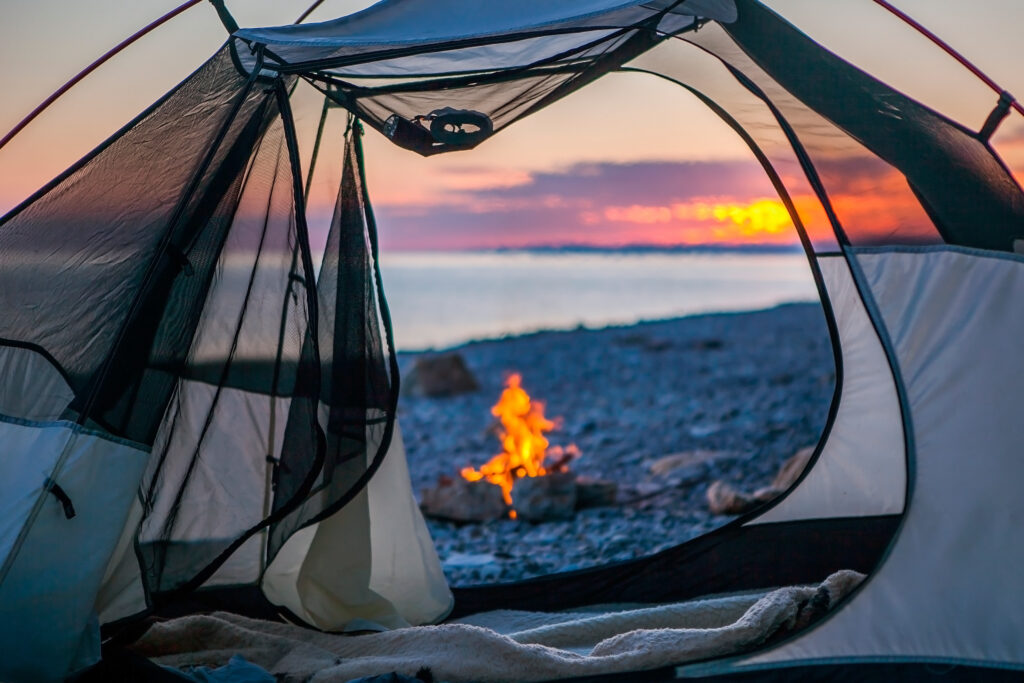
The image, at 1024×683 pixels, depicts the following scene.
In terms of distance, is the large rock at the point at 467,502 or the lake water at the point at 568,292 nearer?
the large rock at the point at 467,502

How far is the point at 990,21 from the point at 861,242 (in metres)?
2.07

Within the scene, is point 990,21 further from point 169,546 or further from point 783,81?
point 169,546

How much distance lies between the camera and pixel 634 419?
10.8 metres

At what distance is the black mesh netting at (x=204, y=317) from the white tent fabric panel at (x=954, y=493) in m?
1.76

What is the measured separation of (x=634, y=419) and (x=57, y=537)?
829cm

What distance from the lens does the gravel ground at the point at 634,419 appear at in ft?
19.6

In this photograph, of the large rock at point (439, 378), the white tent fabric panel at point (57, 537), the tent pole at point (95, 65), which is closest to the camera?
the white tent fabric panel at point (57, 537)

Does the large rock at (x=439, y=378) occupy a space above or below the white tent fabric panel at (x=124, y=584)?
above

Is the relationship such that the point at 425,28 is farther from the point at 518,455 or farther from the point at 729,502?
the point at 518,455

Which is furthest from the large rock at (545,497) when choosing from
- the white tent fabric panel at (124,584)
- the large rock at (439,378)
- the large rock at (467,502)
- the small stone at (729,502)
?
the large rock at (439,378)

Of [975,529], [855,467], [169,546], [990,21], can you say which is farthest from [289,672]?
[990,21]

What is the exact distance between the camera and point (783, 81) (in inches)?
136

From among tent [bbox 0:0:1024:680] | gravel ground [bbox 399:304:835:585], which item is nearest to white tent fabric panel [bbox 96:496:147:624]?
tent [bbox 0:0:1024:680]

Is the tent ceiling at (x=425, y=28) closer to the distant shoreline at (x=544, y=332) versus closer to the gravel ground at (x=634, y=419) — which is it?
the gravel ground at (x=634, y=419)
